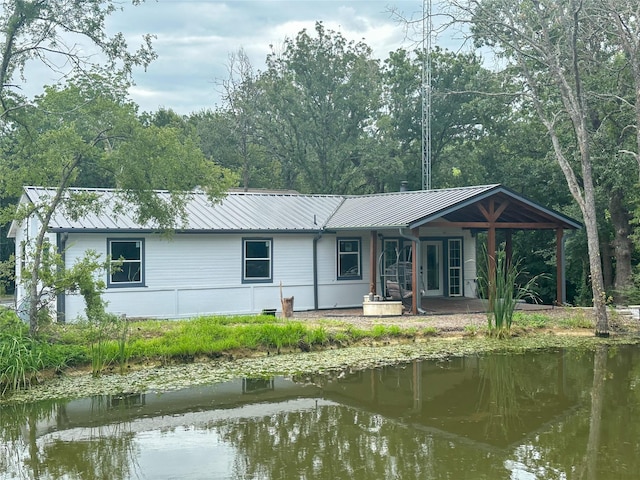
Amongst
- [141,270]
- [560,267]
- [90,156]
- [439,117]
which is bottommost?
[560,267]

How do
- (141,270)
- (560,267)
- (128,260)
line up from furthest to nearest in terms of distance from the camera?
Answer: (560,267), (141,270), (128,260)

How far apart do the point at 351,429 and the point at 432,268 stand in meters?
14.0

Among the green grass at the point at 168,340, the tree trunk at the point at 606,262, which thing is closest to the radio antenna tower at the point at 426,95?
the tree trunk at the point at 606,262

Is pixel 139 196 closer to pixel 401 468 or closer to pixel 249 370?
pixel 249 370

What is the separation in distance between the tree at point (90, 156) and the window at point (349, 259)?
24.2ft

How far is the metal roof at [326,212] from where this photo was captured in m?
15.8

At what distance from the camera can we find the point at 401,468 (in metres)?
6.13

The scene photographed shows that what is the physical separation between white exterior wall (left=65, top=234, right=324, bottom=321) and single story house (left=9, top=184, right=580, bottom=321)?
0.03 m

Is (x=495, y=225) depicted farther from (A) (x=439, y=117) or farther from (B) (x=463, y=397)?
(A) (x=439, y=117)

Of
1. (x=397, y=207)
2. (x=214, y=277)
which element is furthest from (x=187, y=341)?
(x=397, y=207)

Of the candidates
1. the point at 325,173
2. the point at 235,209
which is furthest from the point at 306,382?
the point at 325,173

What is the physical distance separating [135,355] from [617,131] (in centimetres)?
1555

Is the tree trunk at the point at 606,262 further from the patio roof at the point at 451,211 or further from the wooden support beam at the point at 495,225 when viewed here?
the wooden support beam at the point at 495,225

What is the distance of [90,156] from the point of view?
11.1 metres
